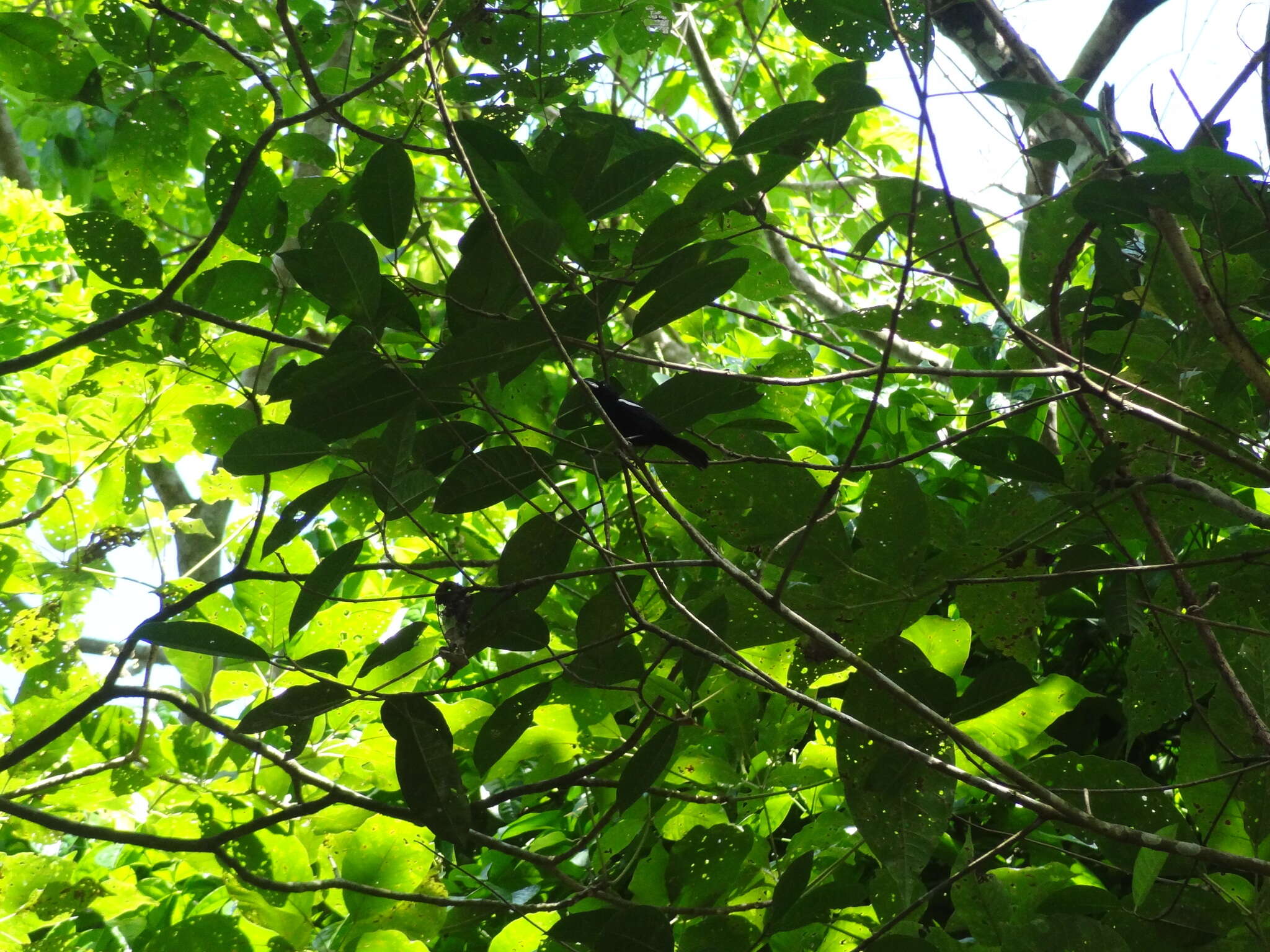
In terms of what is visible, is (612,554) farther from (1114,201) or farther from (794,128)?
(1114,201)

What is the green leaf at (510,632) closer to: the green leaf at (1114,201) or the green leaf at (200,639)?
the green leaf at (200,639)

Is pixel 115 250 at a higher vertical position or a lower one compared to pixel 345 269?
higher

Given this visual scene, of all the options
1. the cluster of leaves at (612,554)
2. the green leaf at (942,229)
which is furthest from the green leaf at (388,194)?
the green leaf at (942,229)

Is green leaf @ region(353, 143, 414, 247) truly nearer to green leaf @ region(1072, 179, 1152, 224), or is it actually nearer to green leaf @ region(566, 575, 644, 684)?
green leaf @ region(566, 575, 644, 684)

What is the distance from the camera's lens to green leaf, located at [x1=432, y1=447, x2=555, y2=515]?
0.80 m

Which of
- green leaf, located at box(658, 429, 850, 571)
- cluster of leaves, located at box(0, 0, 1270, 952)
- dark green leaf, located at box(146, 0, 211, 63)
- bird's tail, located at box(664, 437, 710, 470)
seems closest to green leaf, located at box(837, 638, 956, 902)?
cluster of leaves, located at box(0, 0, 1270, 952)

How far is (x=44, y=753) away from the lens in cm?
106

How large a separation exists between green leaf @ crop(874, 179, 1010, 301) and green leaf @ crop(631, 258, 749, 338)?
284mm

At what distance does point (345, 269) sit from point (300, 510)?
21 cm

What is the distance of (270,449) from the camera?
0.73 metres

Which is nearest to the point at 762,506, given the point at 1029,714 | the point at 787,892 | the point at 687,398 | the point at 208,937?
the point at 687,398

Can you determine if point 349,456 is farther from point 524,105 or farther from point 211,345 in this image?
point 524,105

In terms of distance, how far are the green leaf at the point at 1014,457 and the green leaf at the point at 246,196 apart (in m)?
0.73

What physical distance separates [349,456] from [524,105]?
1.66ft
